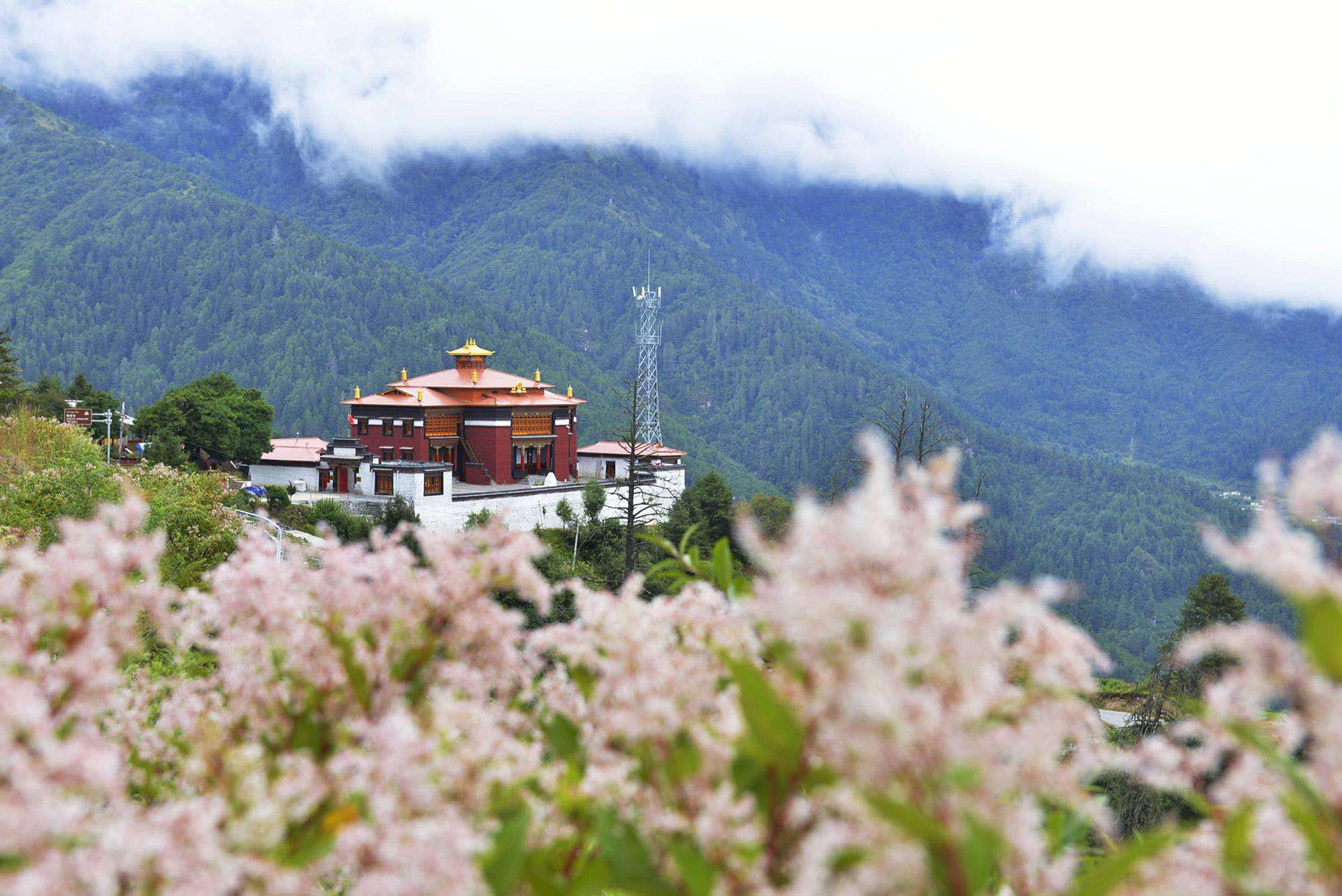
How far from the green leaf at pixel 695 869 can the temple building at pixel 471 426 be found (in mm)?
34900

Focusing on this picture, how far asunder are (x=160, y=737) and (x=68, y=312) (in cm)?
12796

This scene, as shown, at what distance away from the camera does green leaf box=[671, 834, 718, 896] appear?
4.22ft

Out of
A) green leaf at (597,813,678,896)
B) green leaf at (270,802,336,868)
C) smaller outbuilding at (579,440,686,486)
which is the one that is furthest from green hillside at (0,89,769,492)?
green leaf at (597,813,678,896)

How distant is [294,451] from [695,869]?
40.0m

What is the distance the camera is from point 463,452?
37.0 metres

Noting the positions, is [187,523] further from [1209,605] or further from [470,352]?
[1209,605]

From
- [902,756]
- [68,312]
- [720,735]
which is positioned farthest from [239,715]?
[68,312]

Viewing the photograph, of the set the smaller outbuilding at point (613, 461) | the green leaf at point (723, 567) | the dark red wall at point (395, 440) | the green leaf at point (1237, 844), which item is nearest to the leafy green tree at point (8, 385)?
the dark red wall at point (395, 440)

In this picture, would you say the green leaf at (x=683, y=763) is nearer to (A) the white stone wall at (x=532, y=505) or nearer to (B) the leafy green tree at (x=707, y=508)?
(A) the white stone wall at (x=532, y=505)

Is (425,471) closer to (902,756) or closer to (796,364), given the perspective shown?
(902,756)

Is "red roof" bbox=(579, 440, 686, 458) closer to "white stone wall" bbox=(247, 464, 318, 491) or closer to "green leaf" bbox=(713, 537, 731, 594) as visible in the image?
"white stone wall" bbox=(247, 464, 318, 491)

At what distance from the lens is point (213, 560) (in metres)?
15.0

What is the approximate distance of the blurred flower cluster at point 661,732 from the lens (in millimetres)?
1108

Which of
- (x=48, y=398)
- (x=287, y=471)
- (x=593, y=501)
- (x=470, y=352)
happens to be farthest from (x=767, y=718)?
(x=48, y=398)
